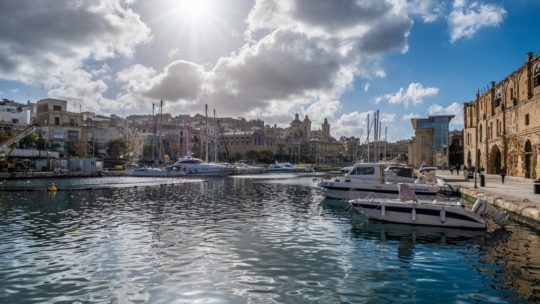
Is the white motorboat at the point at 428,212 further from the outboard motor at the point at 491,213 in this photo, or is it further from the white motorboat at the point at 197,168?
the white motorboat at the point at 197,168

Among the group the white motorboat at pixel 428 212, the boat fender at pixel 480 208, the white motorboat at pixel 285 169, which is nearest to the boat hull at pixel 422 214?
the white motorboat at pixel 428 212

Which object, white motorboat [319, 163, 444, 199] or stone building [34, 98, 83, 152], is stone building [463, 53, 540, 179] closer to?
white motorboat [319, 163, 444, 199]

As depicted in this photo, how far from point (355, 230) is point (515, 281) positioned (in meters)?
9.44

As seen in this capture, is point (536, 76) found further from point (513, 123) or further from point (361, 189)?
point (361, 189)

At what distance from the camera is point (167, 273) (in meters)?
12.9

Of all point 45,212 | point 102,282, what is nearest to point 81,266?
point 102,282

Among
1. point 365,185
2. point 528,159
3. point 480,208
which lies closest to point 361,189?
point 365,185

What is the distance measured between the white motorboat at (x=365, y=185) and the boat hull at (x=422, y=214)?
9.39 m

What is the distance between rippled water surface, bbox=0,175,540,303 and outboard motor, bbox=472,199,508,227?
0.57 meters

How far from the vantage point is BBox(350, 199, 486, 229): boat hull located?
68.9ft

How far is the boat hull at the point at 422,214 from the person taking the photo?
21000 mm

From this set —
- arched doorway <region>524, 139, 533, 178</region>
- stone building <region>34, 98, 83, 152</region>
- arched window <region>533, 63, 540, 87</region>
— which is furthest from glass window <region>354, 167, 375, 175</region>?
stone building <region>34, 98, 83, 152</region>

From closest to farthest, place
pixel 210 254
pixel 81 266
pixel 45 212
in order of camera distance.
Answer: pixel 81 266
pixel 210 254
pixel 45 212

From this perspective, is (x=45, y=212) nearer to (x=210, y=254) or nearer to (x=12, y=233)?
(x=12, y=233)
